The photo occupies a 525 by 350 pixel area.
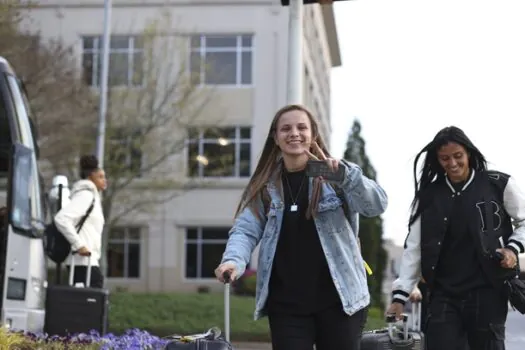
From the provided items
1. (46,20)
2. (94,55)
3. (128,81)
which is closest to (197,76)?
(128,81)

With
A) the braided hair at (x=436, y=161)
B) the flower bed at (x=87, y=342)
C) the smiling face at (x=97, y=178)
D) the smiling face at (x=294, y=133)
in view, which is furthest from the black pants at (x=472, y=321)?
the smiling face at (x=97, y=178)

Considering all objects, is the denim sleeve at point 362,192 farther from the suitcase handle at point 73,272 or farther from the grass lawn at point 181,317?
the grass lawn at point 181,317

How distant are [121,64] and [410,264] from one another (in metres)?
24.1

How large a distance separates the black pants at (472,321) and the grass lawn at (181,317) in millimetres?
8151

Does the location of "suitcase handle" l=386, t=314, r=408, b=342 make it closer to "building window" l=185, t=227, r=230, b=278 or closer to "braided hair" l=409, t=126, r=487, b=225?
"braided hair" l=409, t=126, r=487, b=225

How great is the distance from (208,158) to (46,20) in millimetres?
8550

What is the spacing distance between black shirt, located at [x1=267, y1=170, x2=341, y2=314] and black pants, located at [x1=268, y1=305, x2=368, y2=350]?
1.8 inches

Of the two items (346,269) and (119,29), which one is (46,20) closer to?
(119,29)

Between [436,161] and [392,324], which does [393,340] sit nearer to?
[392,324]

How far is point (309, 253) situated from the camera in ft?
13.1

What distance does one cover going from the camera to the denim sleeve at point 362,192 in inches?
151

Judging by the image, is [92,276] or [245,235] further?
[92,276]

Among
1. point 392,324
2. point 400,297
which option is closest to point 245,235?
point 400,297

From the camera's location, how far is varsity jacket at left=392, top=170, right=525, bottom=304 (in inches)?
187
